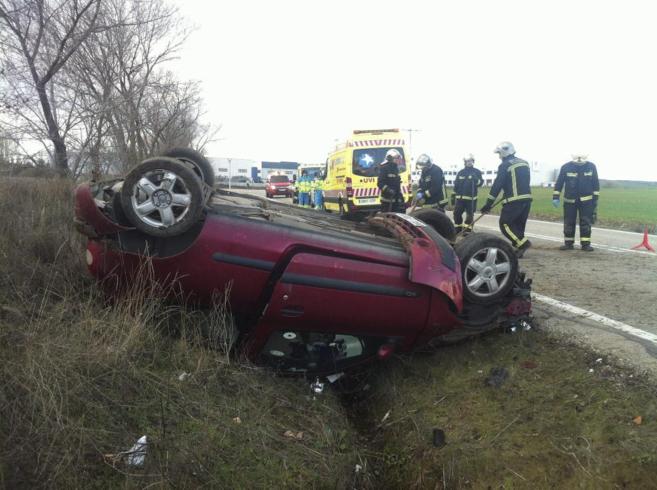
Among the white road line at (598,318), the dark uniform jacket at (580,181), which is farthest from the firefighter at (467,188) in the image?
the white road line at (598,318)

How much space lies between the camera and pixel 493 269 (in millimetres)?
3328

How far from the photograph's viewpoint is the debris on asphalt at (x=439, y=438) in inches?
110

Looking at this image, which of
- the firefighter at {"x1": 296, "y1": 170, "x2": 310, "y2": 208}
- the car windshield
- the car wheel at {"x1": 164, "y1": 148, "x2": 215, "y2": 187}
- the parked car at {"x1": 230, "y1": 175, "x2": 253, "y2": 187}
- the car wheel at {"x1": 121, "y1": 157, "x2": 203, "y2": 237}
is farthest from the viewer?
the parked car at {"x1": 230, "y1": 175, "x2": 253, "y2": 187}

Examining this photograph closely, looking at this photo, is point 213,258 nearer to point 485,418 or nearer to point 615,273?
point 485,418

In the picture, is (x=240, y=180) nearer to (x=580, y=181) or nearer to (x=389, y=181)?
(x=389, y=181)

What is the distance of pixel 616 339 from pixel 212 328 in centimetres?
267

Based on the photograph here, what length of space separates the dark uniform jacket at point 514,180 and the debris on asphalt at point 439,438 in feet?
14.2

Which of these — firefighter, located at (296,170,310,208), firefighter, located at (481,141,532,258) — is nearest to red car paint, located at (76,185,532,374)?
firefighter, located at (481,141,532,258)

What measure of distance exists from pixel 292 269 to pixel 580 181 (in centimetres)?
658

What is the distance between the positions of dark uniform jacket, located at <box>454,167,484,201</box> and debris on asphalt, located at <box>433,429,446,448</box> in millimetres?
7439

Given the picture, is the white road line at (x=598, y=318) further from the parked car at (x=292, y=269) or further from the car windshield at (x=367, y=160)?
the car windshield at (x=367, y=160)

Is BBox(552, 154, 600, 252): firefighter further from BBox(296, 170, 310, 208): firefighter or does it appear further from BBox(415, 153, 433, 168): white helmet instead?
BBox(296, 170, 310, 208): firefighter

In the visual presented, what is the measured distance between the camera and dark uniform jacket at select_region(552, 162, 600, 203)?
778 cm

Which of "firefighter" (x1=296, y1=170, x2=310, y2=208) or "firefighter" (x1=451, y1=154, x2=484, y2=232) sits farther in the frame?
"firefighter" (x1=296, y1=170, x2=310, y2=208)
